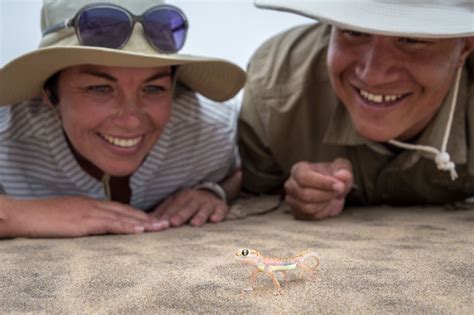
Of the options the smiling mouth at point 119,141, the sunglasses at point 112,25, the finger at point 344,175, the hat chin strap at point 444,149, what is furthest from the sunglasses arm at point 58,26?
the hat chin strap at point 444,149

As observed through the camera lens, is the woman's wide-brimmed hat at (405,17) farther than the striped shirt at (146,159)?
No

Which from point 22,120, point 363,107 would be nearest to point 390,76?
point 363,107

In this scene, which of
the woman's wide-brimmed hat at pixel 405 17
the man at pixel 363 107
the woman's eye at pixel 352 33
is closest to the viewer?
the woman's wide-brimmed hat at pixel 405 17

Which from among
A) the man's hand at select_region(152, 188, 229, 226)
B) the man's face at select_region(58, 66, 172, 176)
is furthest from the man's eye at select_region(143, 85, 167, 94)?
the man's hand at select_region(152, 188, 229, 226)

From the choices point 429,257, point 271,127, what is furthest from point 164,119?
point 429,257

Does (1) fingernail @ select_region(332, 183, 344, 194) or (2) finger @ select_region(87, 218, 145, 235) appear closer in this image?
(2) finger @ select_region(87, 218, 145, 235)

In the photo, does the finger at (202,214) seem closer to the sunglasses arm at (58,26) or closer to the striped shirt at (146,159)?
the striped shirt at (146,159)

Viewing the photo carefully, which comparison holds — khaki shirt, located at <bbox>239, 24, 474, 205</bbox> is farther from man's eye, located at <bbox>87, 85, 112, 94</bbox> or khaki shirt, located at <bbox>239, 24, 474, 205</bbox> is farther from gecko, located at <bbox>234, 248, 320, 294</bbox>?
gecko, located at <bbox>234, 248, 320, 294</bbox>
